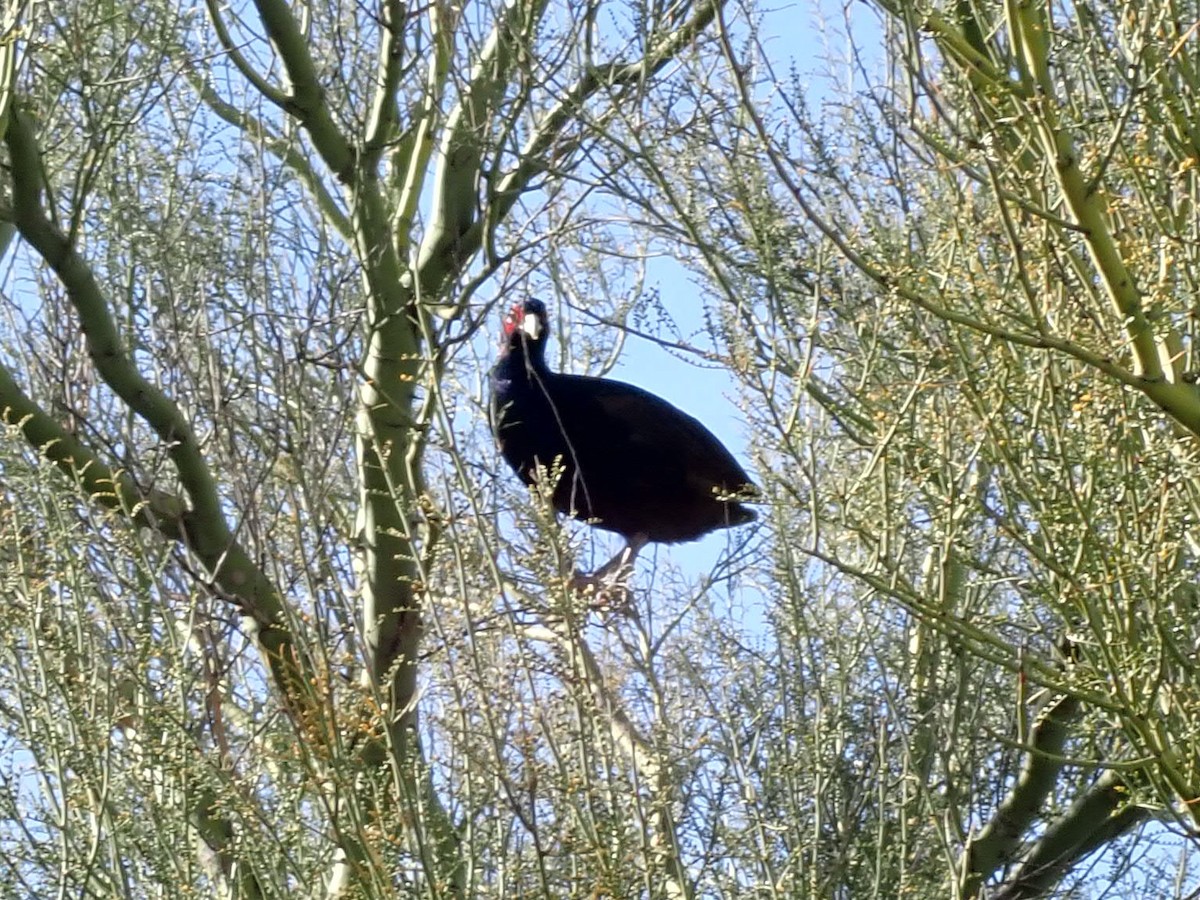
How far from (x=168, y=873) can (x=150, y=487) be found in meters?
1.19

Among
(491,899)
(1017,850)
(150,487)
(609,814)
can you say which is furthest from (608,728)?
(1017,850)

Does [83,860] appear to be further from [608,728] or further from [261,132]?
[261,132]

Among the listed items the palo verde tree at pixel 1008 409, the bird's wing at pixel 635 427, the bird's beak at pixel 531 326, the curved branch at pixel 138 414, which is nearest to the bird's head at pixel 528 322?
the bird's beak at pixel 531 326

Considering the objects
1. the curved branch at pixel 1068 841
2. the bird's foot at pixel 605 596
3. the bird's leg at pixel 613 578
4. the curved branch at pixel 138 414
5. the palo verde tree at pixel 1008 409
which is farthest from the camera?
the curved branch at pixel 1068 841

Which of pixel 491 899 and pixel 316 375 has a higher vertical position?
pixel 316 375

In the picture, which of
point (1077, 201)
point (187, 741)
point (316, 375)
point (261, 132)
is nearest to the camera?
point (1077, 201)

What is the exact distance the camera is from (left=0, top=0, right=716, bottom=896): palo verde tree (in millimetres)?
3412

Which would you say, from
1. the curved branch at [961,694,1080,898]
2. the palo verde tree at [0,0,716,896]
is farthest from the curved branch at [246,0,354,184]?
the curved branch at [961,694,1080,898]

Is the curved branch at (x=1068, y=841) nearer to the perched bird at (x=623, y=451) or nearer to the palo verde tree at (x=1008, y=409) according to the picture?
the palo verde tree at (x=1008, y=409)

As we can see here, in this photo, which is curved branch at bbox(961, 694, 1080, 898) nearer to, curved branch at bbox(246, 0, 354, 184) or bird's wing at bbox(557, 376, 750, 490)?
bird's wing at bbox(557, 376, 750, 490)

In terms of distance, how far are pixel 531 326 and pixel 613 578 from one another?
227 cm

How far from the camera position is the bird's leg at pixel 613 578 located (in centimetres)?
366

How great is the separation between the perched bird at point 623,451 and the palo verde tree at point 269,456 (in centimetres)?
59

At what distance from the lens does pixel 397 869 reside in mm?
3367
